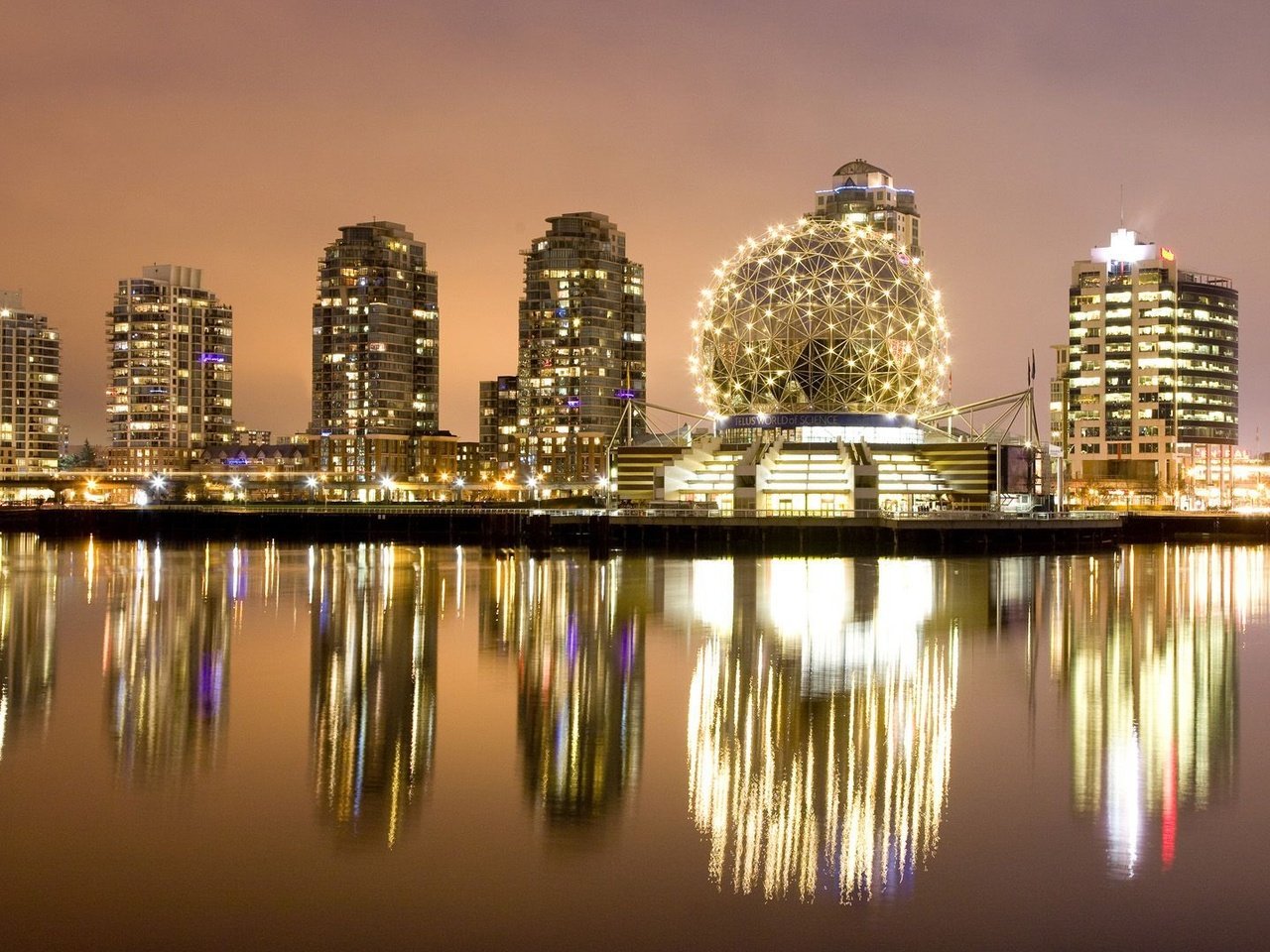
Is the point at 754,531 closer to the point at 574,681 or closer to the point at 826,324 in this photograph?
the point at 826,324

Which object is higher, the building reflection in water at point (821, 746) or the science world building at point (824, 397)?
the science world building at point (824, 397)

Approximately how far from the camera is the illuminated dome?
7500 cm

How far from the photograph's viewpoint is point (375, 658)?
26.7 m

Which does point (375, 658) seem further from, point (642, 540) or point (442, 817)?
point (642, 540)

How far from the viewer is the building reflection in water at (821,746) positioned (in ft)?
44.0

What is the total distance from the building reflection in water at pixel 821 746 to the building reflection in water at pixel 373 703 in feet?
11.2

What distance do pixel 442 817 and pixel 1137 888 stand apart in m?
6.85

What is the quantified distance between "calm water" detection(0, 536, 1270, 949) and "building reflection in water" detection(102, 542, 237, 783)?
0.13 meters

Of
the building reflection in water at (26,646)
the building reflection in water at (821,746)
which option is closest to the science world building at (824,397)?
the building reflection in water at (26,646)

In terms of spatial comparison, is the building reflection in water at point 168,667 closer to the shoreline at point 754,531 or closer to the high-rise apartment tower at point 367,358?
the shoreline at point 754,531

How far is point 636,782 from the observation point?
16.2 m

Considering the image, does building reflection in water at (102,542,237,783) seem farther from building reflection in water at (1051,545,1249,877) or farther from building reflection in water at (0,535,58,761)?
building reflection in water at (1051,545,1249,877)

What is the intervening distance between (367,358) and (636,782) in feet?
563

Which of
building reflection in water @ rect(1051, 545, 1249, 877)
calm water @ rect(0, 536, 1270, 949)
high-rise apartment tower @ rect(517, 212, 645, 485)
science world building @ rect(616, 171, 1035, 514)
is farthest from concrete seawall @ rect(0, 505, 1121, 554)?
high-rise apartment tower @ rect(517, 212, 645, 485)
